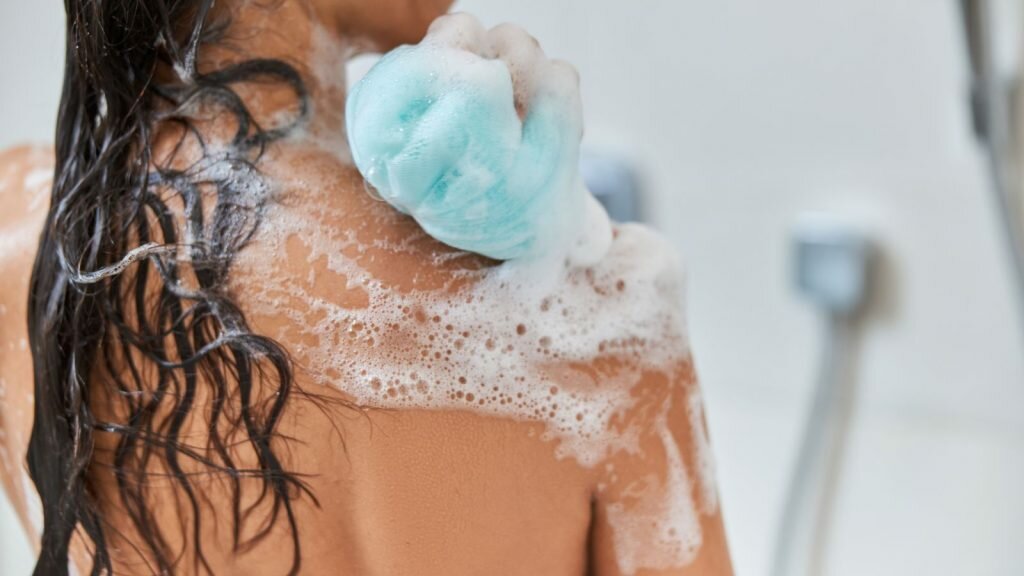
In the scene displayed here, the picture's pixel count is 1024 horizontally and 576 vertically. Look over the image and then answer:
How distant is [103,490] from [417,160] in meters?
0.22

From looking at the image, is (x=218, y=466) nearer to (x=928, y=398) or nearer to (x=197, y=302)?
(x=197, y=302)

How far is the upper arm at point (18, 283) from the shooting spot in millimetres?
475

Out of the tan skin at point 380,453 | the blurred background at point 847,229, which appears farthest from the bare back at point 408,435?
the blurred background at point 847,229

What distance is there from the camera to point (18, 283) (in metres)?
0.47

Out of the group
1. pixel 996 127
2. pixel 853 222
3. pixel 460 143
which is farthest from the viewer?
pixel 853 222

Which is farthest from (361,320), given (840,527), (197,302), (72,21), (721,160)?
(840,527)

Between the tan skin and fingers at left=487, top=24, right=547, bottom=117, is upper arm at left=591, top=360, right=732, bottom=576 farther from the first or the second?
fingers at left=487, top=24, right=547, bottom=117

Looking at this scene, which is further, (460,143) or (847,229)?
(847,229)

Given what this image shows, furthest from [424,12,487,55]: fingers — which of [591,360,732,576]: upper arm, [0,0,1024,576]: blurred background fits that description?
[0,0,1024,576]: blurred background

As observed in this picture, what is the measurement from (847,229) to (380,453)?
70cm

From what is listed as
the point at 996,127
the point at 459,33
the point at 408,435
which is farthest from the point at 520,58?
the point at 996,127

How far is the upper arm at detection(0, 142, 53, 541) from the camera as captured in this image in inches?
18.7

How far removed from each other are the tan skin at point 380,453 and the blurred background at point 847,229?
18.1 inches

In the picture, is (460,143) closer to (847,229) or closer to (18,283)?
(18,283)
